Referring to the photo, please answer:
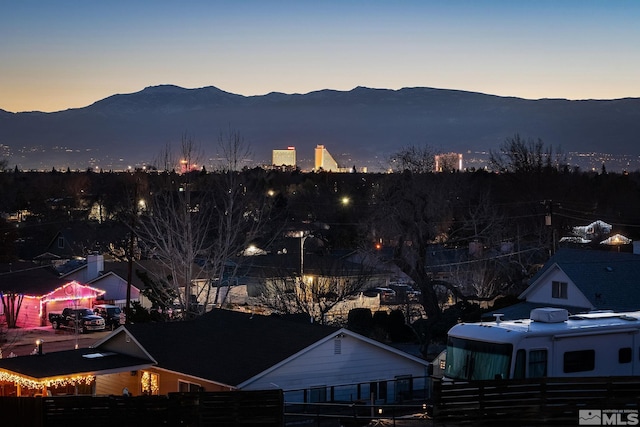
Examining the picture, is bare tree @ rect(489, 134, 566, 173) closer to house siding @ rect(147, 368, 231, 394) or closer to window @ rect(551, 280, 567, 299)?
window @ rect(551, 280, 567, 299)

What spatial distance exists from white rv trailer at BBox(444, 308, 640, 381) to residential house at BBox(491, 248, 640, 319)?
14.4 metres

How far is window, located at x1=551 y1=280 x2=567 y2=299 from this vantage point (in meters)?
34.8

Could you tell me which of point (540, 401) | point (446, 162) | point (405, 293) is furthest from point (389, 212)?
point (446, 162)

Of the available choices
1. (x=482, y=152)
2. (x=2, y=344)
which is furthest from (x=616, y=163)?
(x=2, y=344)

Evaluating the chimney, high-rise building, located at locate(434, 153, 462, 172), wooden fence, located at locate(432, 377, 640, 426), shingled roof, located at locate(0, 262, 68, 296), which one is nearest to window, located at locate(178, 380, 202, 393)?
wooden fence, located at locate(432, 377, 640, 426)

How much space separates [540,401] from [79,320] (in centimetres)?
3532

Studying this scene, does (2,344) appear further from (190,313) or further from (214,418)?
(214,418)

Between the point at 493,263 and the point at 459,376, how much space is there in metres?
36.7

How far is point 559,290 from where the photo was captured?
35000 millimetres

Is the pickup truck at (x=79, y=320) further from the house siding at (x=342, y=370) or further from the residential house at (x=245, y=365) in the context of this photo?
the house siding at (x=342, y=370)

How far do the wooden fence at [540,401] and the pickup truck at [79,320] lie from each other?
106ft

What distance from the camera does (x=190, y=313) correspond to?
38.1m

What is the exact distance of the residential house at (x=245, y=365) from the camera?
2398cm

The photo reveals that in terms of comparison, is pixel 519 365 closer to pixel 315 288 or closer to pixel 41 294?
pixel 315 288
